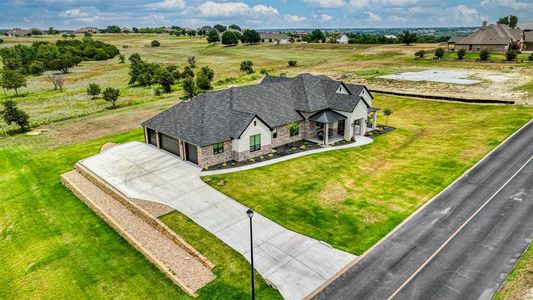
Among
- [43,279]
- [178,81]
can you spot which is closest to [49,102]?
[178,81]

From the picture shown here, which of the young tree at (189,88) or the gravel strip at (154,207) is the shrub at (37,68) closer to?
the young tree at (189,88)

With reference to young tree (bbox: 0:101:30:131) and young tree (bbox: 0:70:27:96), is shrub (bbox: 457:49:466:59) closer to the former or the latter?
young tree (bbox: 0:101:30:131)

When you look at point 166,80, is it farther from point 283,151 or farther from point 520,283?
point 520,283

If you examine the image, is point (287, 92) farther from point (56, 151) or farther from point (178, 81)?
point (178, 81)

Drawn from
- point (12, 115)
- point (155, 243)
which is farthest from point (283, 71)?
point (155, 243)

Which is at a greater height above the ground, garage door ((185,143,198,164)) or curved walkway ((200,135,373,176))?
garage door ((185,143,198,164))

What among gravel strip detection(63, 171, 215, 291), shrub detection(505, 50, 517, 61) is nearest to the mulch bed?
gravel strip detection(63, 171, 215, 291)
